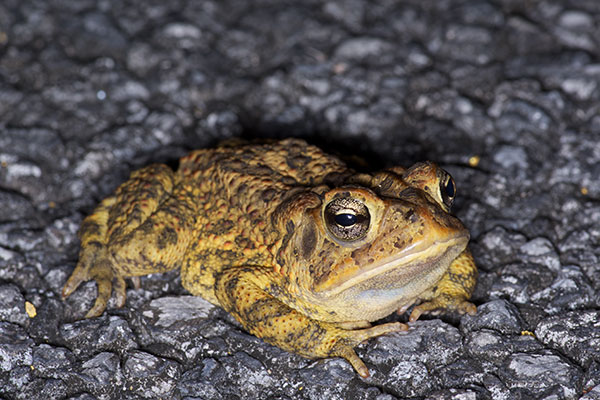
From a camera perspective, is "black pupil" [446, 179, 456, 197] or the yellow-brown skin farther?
"black pupil" [446, 179, 456, 197]

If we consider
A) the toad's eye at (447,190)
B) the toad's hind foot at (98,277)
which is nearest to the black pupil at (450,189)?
the toad's eye at (447,190)

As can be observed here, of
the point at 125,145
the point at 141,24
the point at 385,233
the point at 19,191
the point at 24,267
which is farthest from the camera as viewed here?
the point at 141,24

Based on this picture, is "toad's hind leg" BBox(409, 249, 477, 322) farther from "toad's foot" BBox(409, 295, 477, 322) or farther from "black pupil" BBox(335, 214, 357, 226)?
"black pupil" BBox(335, 214, 357, 226)

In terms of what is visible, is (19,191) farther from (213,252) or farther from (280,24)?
(280,24)

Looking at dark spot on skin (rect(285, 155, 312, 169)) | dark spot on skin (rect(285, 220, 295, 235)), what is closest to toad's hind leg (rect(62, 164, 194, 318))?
dark spot on skin (rect(285, 155, 312, 169))

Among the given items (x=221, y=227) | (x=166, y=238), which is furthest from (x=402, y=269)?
(x=166, y=238)

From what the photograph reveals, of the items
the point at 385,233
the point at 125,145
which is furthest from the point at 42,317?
the point at 385,233

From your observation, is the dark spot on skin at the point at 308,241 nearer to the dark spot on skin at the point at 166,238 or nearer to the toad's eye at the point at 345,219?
the toad's eye at the point at 345,219
